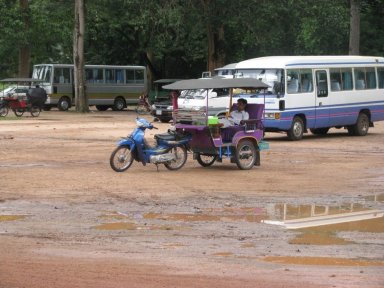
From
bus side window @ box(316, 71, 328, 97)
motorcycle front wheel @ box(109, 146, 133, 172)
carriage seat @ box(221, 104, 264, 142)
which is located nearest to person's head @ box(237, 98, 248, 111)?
Result: carriage seat @ box(221, 104, 264, 142)

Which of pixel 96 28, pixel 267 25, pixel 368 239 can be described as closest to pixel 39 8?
pixel 96 28

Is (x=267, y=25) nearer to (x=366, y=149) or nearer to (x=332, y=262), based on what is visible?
(x=366, y=149)

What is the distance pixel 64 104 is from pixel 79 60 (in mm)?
4085

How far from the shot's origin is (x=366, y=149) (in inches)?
897

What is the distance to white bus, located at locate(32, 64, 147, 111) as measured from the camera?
146ft

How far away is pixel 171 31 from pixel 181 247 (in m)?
40.9

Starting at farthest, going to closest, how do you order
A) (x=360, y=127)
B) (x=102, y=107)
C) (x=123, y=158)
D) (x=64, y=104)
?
(x=102, y=107)
(x=64, y=104)
(x=360, y=127)
(x=123, y=158)

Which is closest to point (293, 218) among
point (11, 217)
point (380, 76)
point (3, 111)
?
point (11, 217)

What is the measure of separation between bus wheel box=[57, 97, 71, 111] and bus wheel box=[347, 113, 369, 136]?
2082 cm

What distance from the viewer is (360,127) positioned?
27.9 metres

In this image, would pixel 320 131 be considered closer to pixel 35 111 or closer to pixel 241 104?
pixel 241 104

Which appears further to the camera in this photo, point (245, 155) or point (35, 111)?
point (35, 111)

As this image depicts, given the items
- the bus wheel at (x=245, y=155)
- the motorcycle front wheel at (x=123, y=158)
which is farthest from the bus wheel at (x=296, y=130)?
the motorcycle front wheel at (x=123, y=158)

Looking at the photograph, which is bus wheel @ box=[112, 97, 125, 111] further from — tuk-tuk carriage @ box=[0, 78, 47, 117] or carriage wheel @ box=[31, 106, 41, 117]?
carriage wheel @ box=[31, 106, 41, 117]
